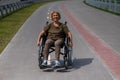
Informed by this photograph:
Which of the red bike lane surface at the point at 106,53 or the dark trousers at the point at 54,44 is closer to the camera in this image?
the dark trousers at the point at 54,44

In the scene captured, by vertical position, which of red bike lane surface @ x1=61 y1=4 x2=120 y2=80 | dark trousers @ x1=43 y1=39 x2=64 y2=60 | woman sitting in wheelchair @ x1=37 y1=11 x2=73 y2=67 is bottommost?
red bike lane surface @ x1=61 y1=4 x2=120 y2=80

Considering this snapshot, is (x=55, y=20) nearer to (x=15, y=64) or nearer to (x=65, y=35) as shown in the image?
(x=65, y=35)

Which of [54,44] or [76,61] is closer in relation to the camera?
[54,44]

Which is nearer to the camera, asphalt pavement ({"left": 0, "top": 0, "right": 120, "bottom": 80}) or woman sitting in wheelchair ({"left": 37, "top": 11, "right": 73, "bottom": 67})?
asphalt pavement ({"left": 0, "top": 0, "right": 120, "bottom": 80})

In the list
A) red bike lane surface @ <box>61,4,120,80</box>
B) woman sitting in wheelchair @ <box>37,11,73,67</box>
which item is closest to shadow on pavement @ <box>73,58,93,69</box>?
red bike lane surface @ <box>61,4,120,80</box>

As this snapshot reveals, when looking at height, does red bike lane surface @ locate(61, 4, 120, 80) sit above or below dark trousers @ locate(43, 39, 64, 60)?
below

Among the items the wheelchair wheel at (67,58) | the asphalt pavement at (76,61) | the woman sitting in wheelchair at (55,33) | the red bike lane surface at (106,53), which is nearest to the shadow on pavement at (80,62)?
the asphalt pavement at (76,61)

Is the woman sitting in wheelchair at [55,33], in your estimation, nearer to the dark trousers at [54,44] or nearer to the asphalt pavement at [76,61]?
the dark trousers at [54,44]

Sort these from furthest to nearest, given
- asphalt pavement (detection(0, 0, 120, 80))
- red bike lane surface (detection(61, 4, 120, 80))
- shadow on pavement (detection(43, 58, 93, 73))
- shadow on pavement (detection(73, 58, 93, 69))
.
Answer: shadow on pavement (detection(73, 58, 93, 69))
red bike lane surface (detection(61, 4, 120, 80))
shadow on pavement (detection(43, 58, 93, 73))
asphalt pavement (detection(0, 0, 120, 80))

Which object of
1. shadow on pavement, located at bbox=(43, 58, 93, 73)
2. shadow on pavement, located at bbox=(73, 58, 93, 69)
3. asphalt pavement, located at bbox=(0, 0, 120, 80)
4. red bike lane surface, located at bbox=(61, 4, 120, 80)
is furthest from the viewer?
shadow on pavement, located at bbox=(73, 58, 93, 69)

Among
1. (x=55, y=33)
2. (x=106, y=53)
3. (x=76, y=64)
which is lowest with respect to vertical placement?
(x=106, y=53)

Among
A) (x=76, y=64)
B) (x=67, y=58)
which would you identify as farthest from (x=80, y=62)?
(x=67, y=58)

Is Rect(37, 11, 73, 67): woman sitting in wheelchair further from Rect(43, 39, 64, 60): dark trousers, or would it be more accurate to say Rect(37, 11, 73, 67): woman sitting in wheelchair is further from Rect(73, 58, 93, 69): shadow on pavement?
Rect(73, 58, 93, 69): shadow on pavement

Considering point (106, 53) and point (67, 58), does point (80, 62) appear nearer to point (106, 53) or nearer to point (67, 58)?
point (67, 58)
